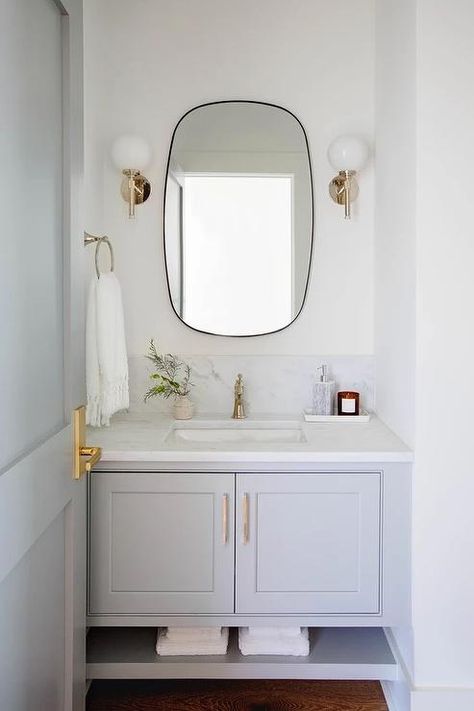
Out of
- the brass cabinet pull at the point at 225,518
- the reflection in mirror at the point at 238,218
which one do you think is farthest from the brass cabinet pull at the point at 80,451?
the reflection in mirror at the point at 238,218

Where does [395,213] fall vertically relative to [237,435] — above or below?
above

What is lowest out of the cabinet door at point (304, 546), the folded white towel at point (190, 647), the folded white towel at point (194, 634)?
the folded white towel at point (190, 647)

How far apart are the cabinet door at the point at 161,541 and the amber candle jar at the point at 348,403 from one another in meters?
0.64

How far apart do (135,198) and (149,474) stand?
1086 mm

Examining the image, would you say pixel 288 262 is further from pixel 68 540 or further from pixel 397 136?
pixel 68 540

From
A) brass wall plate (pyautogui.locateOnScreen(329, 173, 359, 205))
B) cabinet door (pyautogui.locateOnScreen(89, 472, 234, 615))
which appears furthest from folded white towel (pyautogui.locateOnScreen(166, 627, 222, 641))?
brass wall plate (pyautogui.locateOnScreen(329, 173, 359, 205))

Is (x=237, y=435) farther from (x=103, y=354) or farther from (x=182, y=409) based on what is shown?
(x=103, y=354)

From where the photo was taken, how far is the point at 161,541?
72.6 inches

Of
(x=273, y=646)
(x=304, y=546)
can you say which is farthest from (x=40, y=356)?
(x=273, y=646)

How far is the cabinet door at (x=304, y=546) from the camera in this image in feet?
6.04

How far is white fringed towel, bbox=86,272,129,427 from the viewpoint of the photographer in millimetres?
2051

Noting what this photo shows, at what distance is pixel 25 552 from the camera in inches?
44.0

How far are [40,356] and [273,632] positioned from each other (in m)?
1.24

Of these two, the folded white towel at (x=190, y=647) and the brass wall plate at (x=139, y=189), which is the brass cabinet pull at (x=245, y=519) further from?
the brass wall plate at (x=139, y=189)
